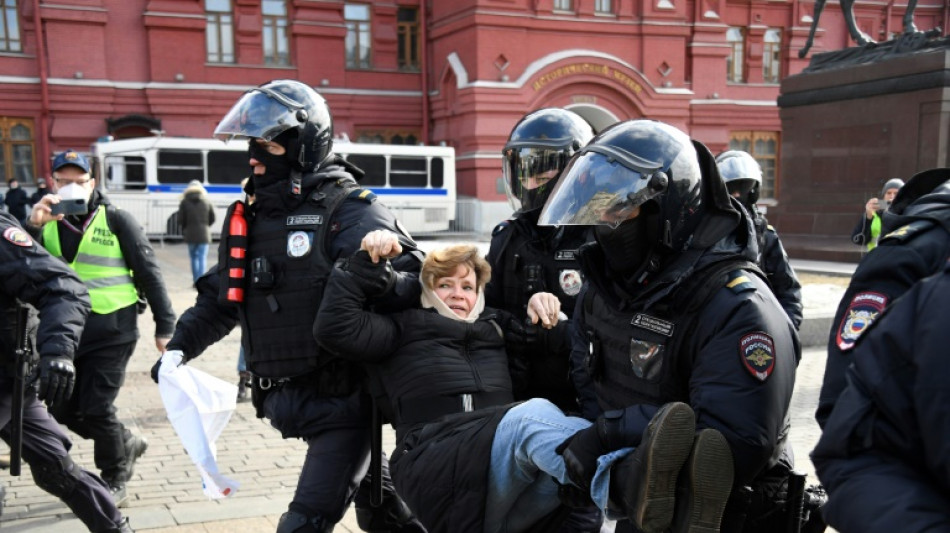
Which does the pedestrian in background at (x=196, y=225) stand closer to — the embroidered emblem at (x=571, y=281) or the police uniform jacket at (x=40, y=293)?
the police uniform jacket at (x=40, y=293)

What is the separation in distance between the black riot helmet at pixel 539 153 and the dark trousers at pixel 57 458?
232cm

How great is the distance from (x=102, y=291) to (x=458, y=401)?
112 inches

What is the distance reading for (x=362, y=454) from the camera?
3.51m

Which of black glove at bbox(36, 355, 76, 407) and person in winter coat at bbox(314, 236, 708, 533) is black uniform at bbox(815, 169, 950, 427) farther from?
black glove at bbox(36, 355, 76, 407)

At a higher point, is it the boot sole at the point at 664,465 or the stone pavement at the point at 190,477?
the boot sole at the point at 664,465

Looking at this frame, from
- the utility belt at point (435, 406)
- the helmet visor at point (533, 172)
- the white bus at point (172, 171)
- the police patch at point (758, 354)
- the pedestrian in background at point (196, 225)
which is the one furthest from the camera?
the white bus at point (172, 171)

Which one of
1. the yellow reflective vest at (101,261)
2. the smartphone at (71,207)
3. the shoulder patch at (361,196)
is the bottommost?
the yellow reflective vest at (101,261)

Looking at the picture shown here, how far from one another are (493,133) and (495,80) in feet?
5.16

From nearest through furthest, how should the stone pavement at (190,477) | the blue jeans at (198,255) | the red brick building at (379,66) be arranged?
the stone pavement at (190,477) < the blue jeans at (198,255) < the red brick building at (379,66)

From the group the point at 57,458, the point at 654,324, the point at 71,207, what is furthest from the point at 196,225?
the point at 654,324

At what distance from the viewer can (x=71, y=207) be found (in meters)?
5.02

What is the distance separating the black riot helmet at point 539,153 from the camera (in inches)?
148

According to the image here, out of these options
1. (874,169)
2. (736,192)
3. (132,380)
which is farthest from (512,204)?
(874,169)

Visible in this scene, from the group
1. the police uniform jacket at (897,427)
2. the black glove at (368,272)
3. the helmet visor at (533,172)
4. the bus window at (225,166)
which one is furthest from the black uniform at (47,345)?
the bus window at (225,166)
